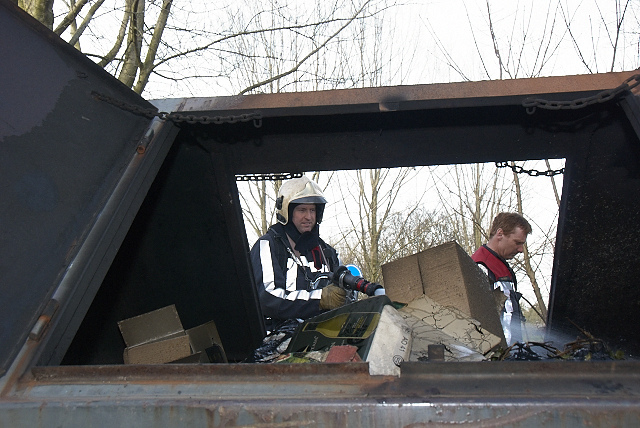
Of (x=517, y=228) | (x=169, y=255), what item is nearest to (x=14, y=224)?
(x=169, y=255)

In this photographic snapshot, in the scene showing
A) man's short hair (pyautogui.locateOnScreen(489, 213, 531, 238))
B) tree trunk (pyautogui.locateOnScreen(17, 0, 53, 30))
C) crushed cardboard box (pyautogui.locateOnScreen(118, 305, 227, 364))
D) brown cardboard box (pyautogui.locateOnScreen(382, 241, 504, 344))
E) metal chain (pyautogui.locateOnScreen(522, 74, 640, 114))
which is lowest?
crushed cardboard box (pyautogui.locateOnScreen(118, 305, 227, 364))

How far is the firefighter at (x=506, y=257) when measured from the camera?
4012 mm

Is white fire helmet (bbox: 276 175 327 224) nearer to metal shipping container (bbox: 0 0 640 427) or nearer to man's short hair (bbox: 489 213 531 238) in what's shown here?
metal shipping container (bbox: 0 0 640 427)

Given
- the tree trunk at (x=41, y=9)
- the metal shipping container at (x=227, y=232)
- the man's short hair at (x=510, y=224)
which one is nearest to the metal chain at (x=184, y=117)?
the metal shipping container at (x=227, y=232)

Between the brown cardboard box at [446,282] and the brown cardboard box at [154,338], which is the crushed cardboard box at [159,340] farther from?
the brown cardboard box at [446,282]

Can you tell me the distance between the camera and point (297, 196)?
404 centimetres

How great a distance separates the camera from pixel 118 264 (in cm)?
283

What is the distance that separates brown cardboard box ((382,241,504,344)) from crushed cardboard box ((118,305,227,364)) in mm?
989

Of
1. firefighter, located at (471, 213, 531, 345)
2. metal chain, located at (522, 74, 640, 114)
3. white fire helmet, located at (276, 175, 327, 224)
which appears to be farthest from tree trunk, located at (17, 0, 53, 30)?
metal chain, located at (522, 74, 640, 114)

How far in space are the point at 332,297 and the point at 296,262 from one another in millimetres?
580

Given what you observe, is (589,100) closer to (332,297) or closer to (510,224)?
(332,297)

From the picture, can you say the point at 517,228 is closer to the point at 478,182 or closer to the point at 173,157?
the point at 173,157

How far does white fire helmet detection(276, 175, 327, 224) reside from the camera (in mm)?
4039

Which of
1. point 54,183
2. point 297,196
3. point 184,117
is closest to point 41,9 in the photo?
point 297,196
